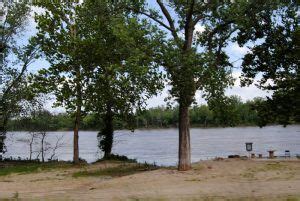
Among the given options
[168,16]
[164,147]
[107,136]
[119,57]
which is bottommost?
[164,147]

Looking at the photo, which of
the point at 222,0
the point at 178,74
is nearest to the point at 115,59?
the point at 178,74

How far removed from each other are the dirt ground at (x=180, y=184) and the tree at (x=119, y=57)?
3621mm

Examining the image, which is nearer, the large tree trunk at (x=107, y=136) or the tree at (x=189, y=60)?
the tree at (x=189, y=60)

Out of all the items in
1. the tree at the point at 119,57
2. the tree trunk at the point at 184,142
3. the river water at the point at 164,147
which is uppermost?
the tree at the point at 119,57

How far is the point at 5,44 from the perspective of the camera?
3122 cm

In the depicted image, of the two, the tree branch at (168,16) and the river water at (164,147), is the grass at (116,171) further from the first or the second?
the river water at (164,147)

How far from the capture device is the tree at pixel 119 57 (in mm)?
18484

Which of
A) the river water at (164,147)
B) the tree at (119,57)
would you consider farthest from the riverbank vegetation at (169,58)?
the river water at (164,147)

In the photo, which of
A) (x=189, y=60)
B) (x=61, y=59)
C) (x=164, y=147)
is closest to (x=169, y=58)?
(x=189, y=60)

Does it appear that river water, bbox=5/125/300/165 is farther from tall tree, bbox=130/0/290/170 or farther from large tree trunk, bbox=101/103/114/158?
tall tree, bbox=130/0/290/170

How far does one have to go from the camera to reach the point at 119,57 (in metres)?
19.8

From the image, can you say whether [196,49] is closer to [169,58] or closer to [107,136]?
[169,58]

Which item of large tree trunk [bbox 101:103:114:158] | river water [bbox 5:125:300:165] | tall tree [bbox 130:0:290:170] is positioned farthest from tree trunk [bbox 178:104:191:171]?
river water [bbox 5:125:300:165]

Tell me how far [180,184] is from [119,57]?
5.85 meters
